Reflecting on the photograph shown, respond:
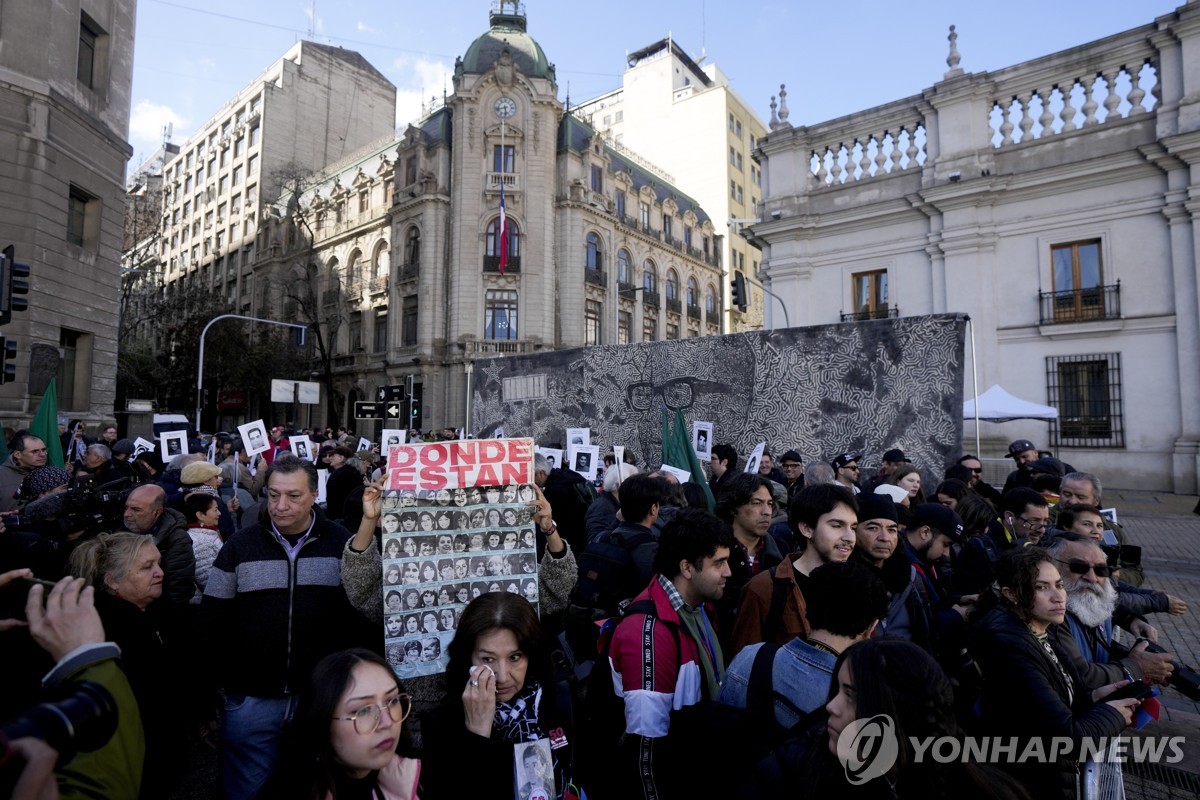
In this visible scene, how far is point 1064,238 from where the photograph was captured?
1639 cm

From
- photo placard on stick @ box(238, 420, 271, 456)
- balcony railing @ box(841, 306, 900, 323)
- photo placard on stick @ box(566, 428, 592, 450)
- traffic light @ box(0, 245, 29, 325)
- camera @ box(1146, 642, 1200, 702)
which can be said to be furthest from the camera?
balcony railing @ box(841, 306, 900, 323)

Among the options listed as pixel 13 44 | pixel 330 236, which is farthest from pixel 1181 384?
pixel 330 236

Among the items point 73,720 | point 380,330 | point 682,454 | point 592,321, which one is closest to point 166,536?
point 73,720

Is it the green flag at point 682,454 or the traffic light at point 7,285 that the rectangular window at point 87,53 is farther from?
the green flag at point 682,454

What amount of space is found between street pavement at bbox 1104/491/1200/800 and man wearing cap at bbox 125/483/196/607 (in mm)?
5750

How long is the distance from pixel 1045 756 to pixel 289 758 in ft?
9.14

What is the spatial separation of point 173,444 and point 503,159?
2730 centimetres

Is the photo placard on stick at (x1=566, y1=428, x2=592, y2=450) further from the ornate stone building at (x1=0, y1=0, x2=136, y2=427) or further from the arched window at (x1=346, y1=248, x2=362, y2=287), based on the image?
the arched window at (x1=346, y1=248, x2=362, y2=287)

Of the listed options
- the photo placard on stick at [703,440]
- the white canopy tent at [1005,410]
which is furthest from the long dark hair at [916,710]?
the white canopy tent at [1005,410]

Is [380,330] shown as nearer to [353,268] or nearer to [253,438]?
[353,268]

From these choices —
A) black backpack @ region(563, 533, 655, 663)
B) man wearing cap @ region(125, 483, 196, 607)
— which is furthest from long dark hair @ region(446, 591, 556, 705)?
man wearing cap @ region(125, 483, 196, 607)

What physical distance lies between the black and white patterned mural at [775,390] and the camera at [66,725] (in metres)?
9.92

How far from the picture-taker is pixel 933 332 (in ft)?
30.8

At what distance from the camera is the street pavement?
144 inches
